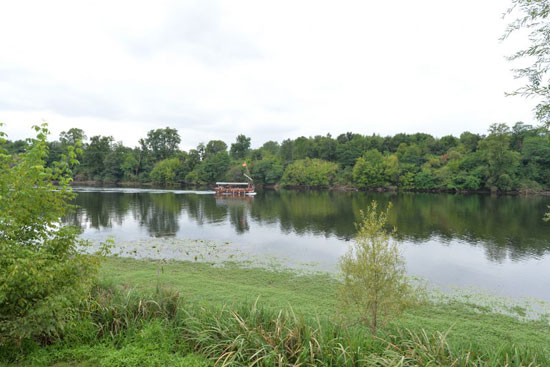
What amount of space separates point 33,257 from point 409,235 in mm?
24455

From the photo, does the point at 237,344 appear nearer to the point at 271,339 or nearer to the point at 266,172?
the point at 271,339

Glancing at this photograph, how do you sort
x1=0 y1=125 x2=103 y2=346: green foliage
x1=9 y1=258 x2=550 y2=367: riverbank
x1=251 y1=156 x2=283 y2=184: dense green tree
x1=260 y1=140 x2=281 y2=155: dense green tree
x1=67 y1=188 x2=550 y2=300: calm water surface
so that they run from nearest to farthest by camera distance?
x1=0 y1=125 x2=103 y2=346: green foliage
x1=9 y1=258 x2=550 y2=367: riverbank
x1=67 y1=188 x2=550 y2=300: calm water surface
x1=251 y1=156 x2=283 y2=184: dense green tree
x1=260 y1=140 x2=281 y2=155: dense green tree

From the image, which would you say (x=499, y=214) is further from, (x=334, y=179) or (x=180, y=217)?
(x=334, y=179)

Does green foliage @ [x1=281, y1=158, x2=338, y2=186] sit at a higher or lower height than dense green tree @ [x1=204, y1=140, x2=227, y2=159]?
lower

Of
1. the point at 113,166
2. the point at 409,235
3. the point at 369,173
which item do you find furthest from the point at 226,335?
the point at 113,166

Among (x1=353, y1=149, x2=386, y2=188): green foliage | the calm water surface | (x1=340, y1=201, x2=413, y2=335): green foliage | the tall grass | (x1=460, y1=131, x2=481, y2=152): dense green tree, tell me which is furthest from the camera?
(x1=353, y1=149, x2=386, y2=188): green foliage

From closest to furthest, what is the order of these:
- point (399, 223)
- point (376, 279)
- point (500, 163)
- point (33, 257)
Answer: point (33, 257)
point (376, 279)
point (399, 223)
point (500, 163)

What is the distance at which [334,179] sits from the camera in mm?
87812

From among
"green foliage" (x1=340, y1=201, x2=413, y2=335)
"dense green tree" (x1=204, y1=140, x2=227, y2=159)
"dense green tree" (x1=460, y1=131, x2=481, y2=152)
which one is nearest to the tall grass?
"green foliage" (x1=340, y1=201, x2=413, y2=335)

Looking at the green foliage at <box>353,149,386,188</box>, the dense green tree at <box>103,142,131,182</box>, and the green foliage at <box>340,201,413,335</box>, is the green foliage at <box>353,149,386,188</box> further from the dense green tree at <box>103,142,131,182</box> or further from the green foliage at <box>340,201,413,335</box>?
the green foliage at <box>340,201,413,335</box>

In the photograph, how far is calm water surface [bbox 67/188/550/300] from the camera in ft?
50.9

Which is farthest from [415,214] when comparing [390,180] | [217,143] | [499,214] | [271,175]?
[217,143]

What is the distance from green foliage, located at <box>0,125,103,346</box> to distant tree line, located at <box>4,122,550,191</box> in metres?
60.4

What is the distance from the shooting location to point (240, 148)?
376ft
